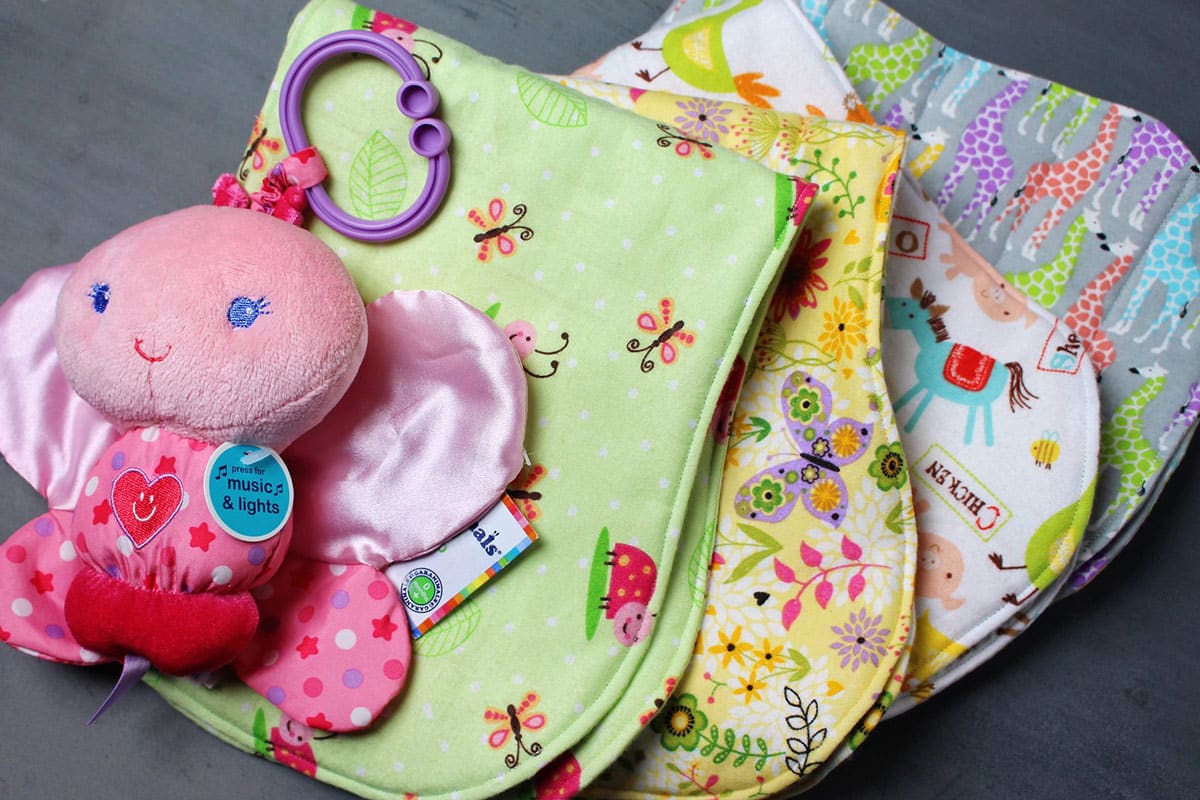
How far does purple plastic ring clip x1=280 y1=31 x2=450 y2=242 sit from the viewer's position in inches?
31.5

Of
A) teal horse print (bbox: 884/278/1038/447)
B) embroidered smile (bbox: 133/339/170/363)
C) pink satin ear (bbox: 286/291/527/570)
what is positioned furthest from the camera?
teal horse print (bbox: 884/278/1038/447)

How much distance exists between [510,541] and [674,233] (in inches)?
11.2

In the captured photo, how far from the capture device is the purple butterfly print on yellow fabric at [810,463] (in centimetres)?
82

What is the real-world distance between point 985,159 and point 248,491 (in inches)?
32.1

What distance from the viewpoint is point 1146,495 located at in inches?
35.9

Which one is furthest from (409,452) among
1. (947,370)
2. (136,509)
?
(947,370)

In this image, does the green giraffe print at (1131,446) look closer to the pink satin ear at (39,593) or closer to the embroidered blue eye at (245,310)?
the embroidered blue eye at (245,310)

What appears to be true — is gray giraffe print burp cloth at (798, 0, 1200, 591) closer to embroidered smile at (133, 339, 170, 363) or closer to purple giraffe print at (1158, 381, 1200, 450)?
purple giraffe print at (1158, 381, 1200, 450)

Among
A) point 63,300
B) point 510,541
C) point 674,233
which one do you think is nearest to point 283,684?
point 510,541

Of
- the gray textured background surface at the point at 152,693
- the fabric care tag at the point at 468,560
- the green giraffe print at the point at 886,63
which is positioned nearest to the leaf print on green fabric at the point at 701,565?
the fabric care tag at the point at 468,560

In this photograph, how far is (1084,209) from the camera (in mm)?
988

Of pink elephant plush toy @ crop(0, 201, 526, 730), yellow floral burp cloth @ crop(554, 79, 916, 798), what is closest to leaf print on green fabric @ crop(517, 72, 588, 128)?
yellow floral burp cloth @ crop(554, 79, 916, 798)

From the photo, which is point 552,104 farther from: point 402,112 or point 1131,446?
point 1131,446

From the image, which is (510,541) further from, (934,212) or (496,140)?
(934,212)
